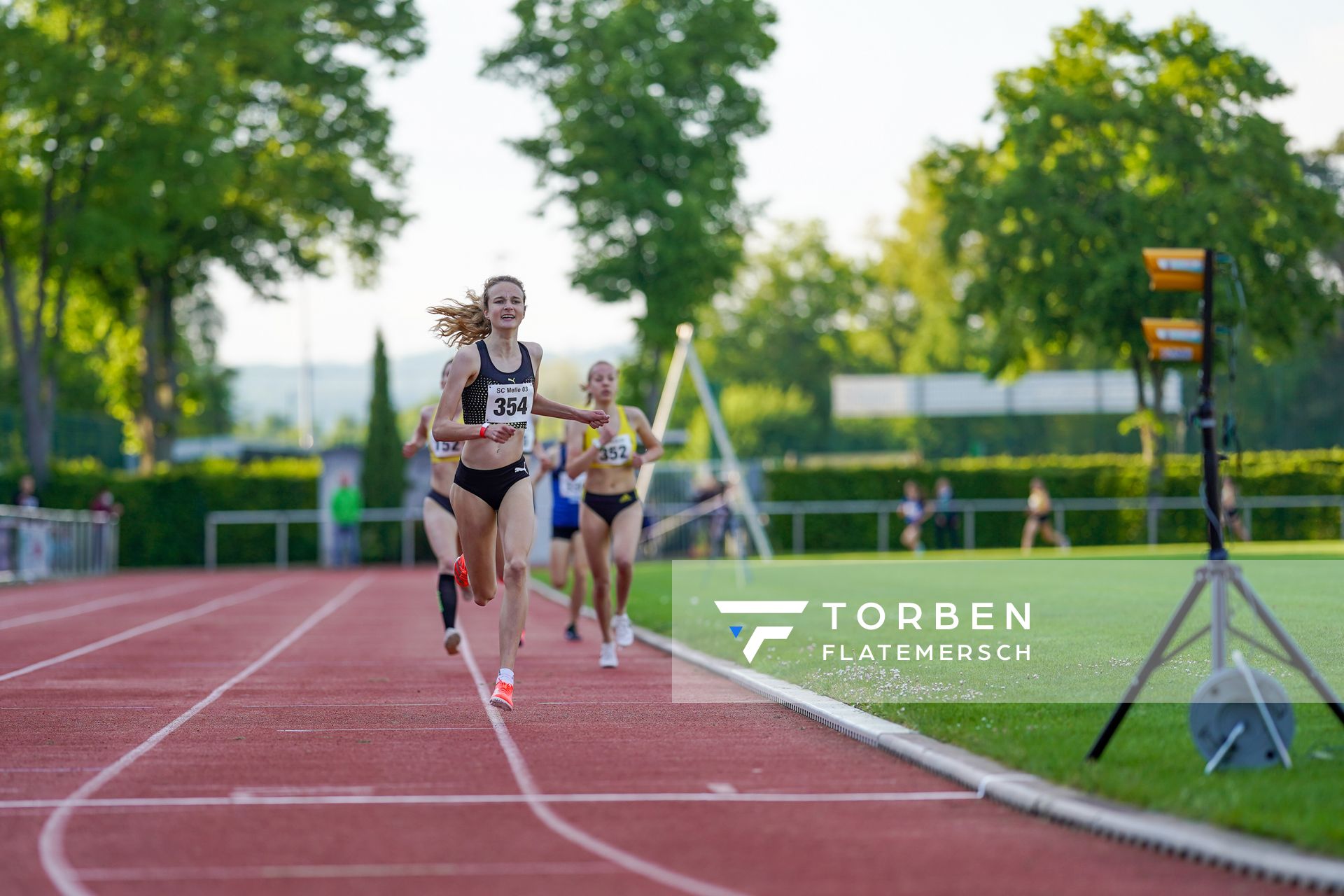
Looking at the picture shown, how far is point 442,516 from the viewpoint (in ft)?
43.3

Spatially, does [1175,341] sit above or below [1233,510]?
above

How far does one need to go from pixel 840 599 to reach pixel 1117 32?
85.3 ft

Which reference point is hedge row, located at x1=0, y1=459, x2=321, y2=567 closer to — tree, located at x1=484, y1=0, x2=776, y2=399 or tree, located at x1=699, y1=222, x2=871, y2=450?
tree, located at x1=484, y1=0, x2=776, y2=399

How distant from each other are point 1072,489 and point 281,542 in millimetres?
19581

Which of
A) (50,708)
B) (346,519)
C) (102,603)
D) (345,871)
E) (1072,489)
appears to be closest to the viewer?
(345,871)

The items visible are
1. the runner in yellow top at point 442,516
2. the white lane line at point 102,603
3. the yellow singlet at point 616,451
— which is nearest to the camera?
the runner in yellow top at point 442,516

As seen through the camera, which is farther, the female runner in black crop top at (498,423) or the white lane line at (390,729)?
the female runner in black crop top at (498,423)

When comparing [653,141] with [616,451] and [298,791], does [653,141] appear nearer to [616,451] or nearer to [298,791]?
[616,451]

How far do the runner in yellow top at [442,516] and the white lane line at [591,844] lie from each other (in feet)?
13.6

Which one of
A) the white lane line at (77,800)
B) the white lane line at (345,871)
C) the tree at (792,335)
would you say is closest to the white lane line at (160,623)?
the white lane line at (77,800)

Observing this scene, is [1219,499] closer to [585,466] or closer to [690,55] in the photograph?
[585,466]

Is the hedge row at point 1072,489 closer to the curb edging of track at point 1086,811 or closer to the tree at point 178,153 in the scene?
the tree at point 178,153

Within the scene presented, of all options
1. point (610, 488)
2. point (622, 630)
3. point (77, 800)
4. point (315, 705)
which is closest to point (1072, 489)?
point (622, 630)

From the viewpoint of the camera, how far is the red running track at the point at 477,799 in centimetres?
540
